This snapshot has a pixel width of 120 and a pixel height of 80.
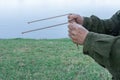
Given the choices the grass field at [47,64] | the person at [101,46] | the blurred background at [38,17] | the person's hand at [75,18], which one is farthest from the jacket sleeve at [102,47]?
the blurred background at [38,17]

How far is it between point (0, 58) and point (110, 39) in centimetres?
506

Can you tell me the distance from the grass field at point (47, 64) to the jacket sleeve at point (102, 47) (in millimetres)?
Answer: 3475

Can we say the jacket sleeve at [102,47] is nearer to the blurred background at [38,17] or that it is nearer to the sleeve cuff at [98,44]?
the sleeve cuff at [98,44]

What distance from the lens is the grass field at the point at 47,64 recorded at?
548 cm

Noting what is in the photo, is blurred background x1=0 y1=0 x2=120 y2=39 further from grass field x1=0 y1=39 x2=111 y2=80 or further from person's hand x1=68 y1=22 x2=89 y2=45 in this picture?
person's hand x1=68 y1=22 x2=89 y2=45

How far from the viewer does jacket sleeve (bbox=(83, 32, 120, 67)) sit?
1738 mm

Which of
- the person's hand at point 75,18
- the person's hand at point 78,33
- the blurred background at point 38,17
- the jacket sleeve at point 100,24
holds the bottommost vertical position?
the blurred background at point 38,17

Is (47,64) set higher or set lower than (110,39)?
lower

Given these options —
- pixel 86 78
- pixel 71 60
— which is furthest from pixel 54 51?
pixel 86 78

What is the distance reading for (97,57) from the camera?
1791mm

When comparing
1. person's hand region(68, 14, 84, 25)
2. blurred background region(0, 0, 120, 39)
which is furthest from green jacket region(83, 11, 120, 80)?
blurred background region(0, 0, 120, 39)

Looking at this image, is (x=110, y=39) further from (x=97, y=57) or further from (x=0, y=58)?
(x=0, y=58)

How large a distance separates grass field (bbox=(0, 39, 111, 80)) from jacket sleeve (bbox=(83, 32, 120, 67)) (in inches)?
137

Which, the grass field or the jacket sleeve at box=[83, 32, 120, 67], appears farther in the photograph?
the grass field
